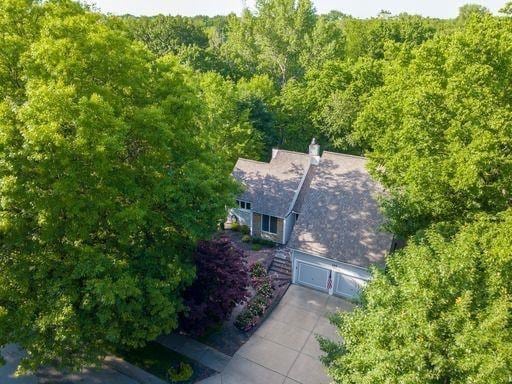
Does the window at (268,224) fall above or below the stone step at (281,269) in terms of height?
above

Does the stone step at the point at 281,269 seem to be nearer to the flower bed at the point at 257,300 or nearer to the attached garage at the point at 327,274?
the flower bed at the point at 257,300

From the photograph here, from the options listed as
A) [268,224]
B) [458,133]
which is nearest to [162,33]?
[268,224]

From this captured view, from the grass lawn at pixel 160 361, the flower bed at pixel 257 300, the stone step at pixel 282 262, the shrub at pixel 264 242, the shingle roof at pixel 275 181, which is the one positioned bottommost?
the grass lawn at pixel 160 361

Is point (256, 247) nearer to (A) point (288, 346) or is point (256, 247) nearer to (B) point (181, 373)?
(A) point (288, 346)

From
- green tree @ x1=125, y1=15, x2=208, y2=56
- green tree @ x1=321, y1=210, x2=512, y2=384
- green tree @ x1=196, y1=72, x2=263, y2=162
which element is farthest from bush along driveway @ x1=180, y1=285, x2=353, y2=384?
green tree @ x1=125, y1=15, x2=208, y2=56

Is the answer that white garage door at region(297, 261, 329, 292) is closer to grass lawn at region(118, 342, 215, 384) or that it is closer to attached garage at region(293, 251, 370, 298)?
attached garage at region(293, 251, 370, 298)

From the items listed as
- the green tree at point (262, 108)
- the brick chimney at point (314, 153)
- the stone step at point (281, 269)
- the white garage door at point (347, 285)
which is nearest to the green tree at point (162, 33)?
the green tree at point (262, 108)
